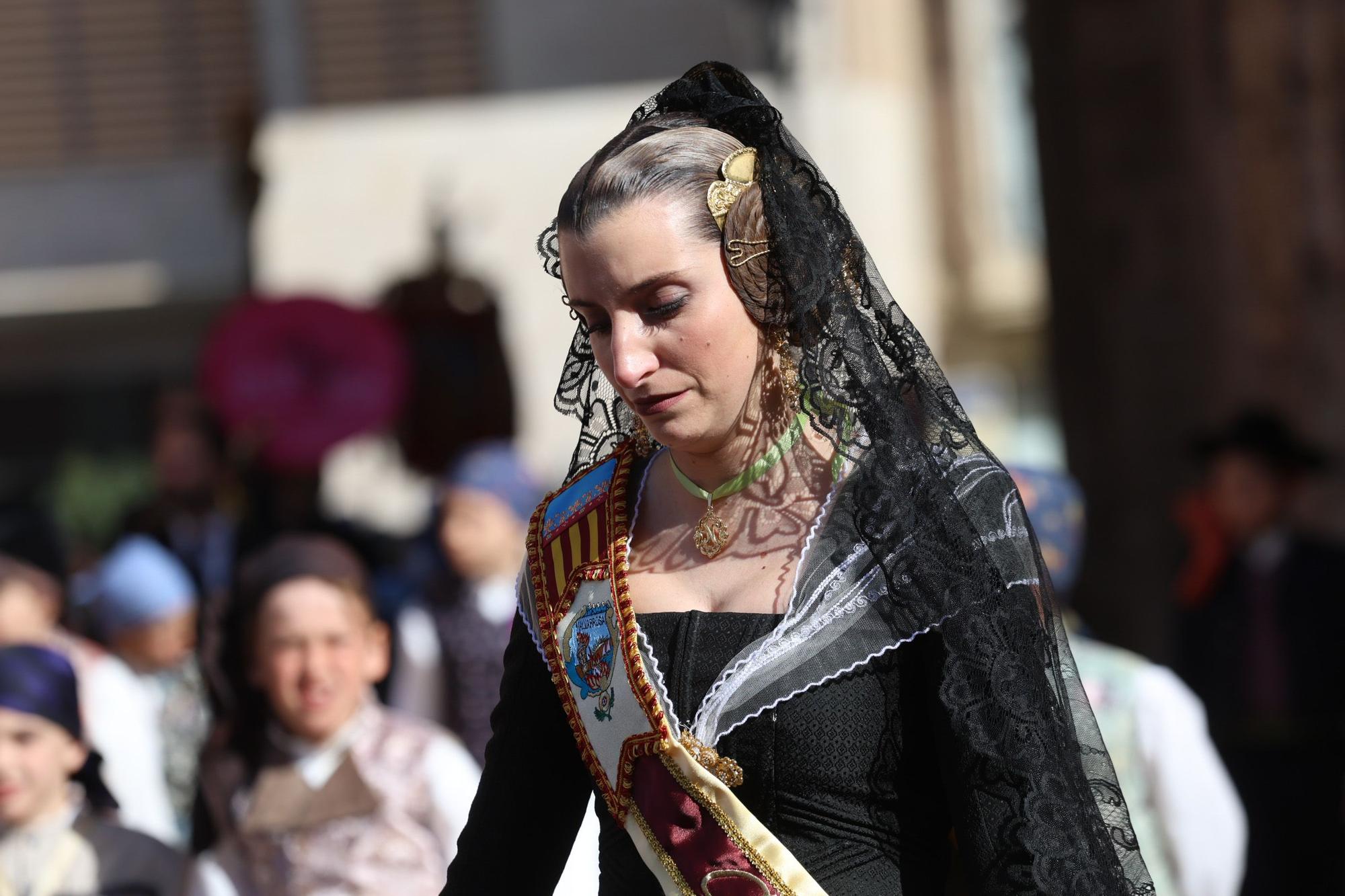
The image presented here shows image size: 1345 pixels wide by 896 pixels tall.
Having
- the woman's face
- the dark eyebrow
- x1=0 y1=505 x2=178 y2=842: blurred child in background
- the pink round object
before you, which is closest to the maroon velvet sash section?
the woman's face

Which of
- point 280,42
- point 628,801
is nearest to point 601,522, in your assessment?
point 628,801

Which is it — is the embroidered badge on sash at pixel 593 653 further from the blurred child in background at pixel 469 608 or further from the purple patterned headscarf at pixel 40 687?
the blurred child in background at pixel 469 608

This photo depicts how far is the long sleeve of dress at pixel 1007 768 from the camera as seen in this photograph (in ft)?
6.07

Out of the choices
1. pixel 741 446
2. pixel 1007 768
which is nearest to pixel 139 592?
pixel 741 446

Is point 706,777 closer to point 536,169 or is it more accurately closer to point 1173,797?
point 1173,797

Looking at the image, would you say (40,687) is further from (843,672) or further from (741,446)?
(843,672)

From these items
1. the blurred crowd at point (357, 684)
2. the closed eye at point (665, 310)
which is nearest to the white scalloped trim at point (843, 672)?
the closed eye at point (665, 310)

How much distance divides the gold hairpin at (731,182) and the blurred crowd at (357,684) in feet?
2.85

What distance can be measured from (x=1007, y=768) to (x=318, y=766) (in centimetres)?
232

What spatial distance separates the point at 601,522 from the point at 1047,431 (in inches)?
1177

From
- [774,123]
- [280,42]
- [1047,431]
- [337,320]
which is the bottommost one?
[1047,431]

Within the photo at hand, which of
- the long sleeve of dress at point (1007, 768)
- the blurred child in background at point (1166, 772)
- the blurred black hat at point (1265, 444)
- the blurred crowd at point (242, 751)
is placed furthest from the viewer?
the blurred black hat at point (1265, 444)

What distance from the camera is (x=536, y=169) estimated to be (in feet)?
33.7

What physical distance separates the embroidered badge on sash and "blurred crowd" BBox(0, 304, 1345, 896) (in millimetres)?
398
